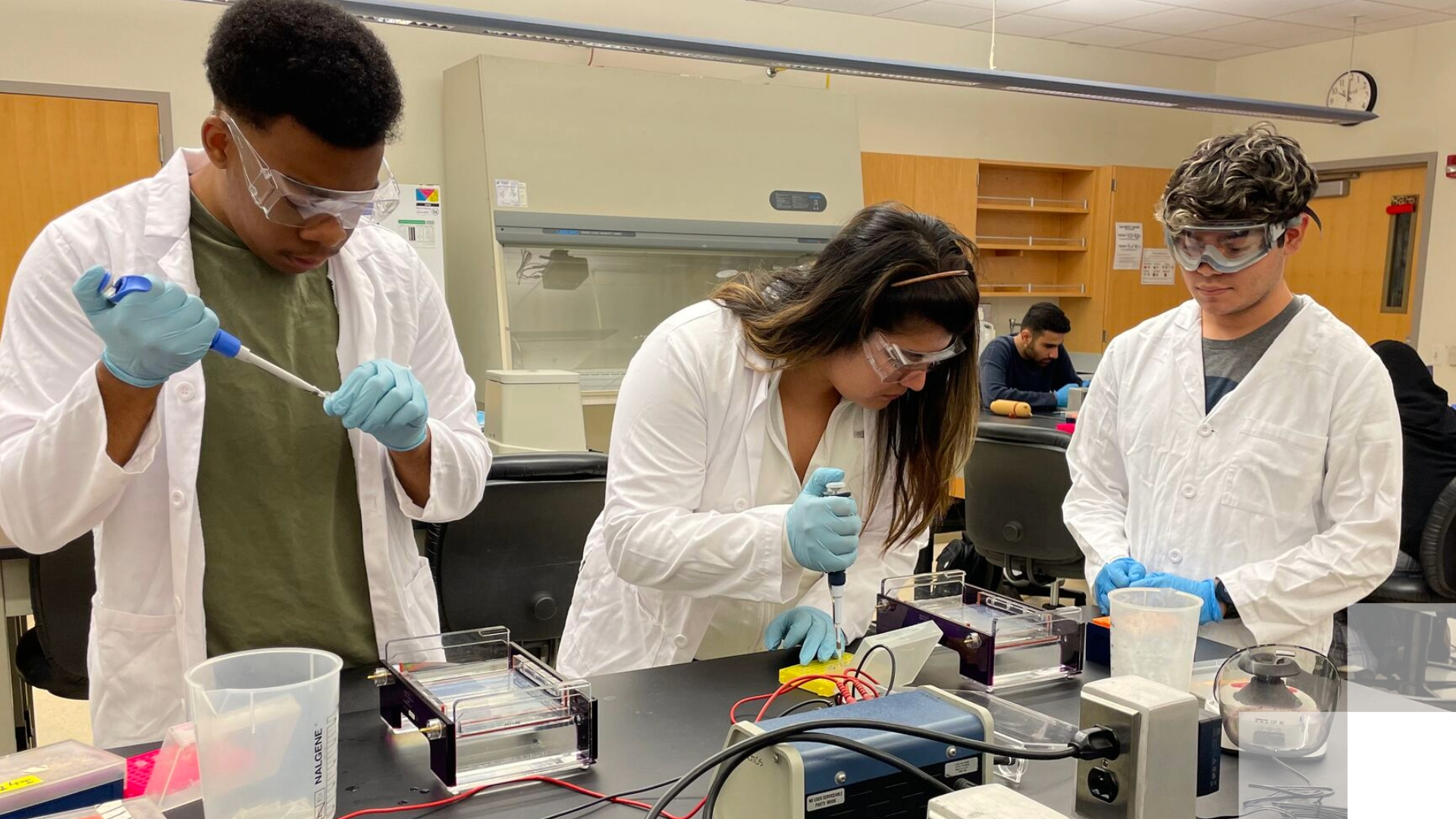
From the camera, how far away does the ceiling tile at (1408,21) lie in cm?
545

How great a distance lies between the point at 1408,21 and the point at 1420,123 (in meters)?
0.55

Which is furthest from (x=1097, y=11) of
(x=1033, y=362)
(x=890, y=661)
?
(x=890, y=661)

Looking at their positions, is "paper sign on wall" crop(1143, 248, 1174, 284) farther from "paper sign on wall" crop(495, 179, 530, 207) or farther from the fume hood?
"paper sign on wall" crop(495, 179, 530, 207)

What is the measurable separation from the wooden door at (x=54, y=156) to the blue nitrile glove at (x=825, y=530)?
12.5ft

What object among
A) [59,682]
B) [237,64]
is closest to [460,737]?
[237,64]

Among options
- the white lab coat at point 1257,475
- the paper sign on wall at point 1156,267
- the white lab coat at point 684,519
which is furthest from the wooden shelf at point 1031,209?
the white lab coat at point 684,519

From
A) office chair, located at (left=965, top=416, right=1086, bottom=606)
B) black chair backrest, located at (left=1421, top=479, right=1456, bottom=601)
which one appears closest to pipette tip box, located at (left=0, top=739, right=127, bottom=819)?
office chair, located at (left=965, top=416, right=1086, bottom=606)

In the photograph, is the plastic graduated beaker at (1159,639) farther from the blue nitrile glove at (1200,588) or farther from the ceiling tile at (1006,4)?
the ceiling tile at (1006,4)

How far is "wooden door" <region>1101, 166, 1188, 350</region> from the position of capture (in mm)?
6254

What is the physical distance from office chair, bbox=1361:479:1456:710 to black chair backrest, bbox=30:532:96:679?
9.30ft

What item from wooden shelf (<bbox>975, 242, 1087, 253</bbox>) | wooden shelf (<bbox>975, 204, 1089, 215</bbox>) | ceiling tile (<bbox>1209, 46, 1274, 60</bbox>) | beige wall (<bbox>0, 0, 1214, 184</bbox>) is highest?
ceiling tile (<bbox>1209, 46, 1274, 60</bbox>)

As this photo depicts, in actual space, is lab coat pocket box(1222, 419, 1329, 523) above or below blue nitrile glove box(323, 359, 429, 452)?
below

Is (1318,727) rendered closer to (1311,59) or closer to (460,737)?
(460,737)

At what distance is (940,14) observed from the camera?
5.61 metres
